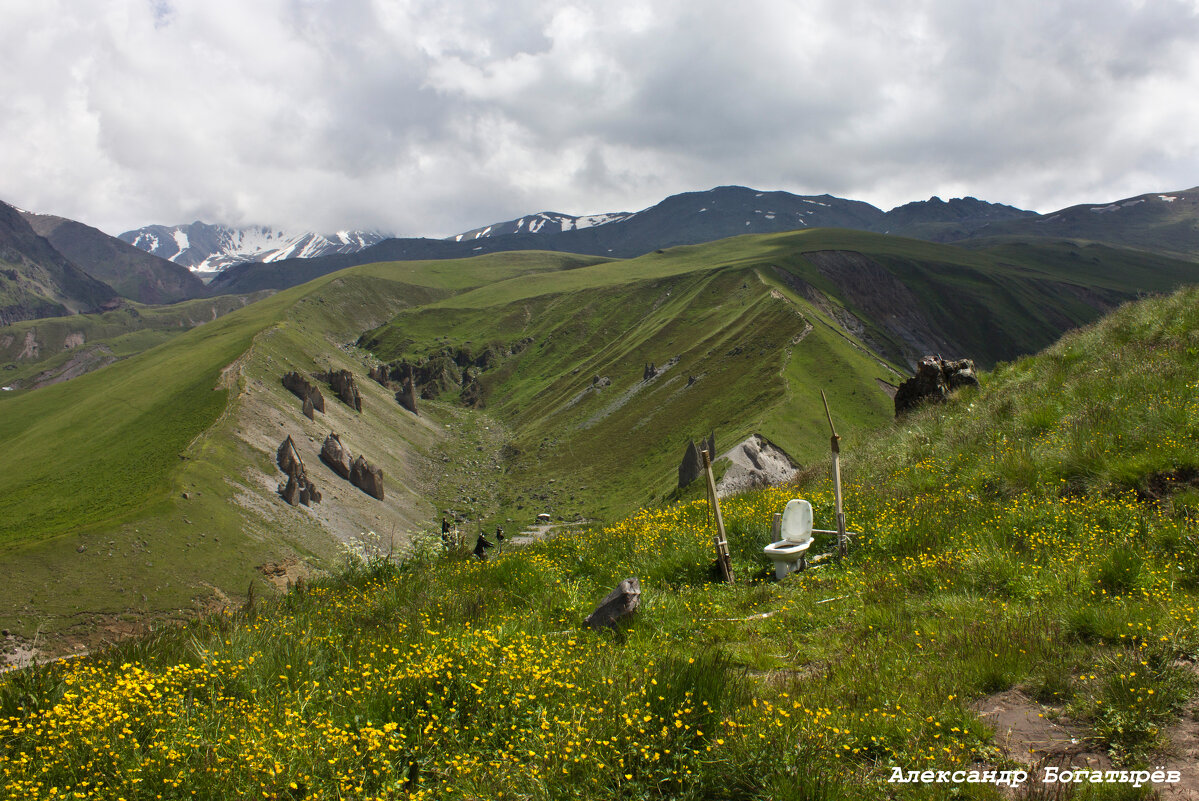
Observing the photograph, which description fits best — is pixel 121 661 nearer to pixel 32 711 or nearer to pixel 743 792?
pixel 32 711

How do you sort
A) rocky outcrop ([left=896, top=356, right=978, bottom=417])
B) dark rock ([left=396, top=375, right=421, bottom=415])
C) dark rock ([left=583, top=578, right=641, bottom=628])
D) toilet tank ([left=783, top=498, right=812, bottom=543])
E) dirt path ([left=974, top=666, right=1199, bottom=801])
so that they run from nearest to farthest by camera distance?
dirt path ([left=974, top=666, right=1199, bottom=801]) < dark rock ([left=583, top=578, right=641, bottom=628]) < toilet tank ([left=783, top=498, right=812, bottom=543]) < rocky outcrop ([left=896, top=356, right=978, bottom=417]) < dark rock ([left=396, top=375, right=421, bottom=415])

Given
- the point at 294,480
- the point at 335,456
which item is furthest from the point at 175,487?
the point at 335,456

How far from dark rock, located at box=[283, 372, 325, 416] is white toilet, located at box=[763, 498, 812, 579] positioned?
118 metres

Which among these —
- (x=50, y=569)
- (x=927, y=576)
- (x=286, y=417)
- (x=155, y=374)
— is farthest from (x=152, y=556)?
(x=155, y=374)

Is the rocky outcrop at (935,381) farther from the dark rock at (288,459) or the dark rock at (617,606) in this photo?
the dark rock at (288,459)

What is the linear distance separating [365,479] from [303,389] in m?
28.6

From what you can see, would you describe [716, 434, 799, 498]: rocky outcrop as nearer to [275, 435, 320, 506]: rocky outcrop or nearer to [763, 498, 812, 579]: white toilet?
[763, 498, 812, 579]: white toilet

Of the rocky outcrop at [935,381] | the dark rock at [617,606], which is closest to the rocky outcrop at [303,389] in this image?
the rocky outcrop at [935,381]

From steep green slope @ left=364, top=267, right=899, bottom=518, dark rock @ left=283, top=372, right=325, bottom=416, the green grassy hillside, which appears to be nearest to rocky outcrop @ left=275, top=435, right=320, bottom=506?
the green grassy hillside

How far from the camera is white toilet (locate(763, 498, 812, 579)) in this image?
34.0 feet

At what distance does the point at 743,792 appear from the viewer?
4.79 m

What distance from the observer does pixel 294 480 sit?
84625 millimetres

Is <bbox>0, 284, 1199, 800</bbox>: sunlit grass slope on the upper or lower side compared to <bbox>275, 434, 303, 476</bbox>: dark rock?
upper

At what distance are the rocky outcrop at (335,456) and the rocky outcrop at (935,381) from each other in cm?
9195
